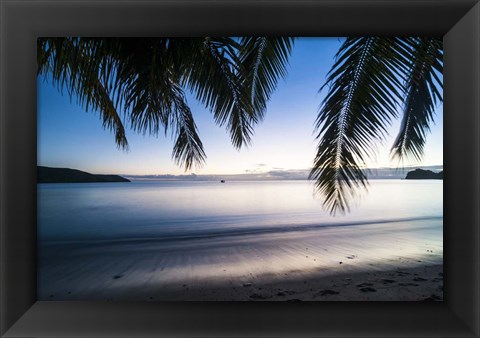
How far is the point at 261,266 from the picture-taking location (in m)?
3.31

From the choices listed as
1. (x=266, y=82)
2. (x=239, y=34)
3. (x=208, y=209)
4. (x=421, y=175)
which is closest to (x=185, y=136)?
(x=266, y=82)

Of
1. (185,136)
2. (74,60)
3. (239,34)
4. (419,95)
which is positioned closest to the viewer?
(239,34)

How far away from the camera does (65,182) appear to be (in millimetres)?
3031

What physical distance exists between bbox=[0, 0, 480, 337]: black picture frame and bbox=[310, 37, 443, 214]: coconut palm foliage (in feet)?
1.14

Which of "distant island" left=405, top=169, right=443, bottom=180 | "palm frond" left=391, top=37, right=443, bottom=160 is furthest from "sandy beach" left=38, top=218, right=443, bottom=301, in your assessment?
"palm frond" left=391, top=37, right=443, bottom=160

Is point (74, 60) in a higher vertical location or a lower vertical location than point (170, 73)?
lower

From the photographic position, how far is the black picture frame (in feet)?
3.68

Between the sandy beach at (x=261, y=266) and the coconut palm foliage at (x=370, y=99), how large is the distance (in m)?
1.26

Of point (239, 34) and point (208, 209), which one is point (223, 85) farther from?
point (208, 209)

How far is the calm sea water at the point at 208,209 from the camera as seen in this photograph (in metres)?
3.84

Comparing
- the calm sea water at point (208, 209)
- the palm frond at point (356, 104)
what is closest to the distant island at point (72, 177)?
the calm sea water at point (208, 209)

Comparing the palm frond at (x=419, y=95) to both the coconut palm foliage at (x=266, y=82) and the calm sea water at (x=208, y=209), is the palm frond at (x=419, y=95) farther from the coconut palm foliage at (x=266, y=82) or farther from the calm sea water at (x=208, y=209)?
the calm sea water at (x=208, y=209)

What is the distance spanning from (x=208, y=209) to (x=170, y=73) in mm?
3073

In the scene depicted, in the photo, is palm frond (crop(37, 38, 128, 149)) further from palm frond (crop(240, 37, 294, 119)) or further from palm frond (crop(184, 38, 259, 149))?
palm frond (crop(240, 37, 294, 119))
